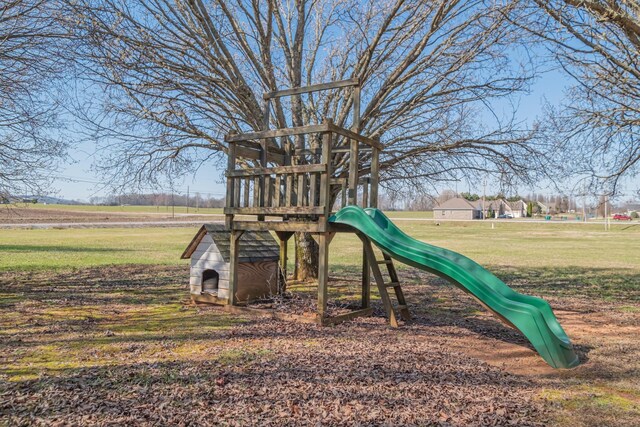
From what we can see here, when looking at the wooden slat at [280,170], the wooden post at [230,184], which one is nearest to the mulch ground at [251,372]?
the wooden post at [230,184]

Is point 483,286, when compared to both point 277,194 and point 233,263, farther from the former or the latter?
point 233,263

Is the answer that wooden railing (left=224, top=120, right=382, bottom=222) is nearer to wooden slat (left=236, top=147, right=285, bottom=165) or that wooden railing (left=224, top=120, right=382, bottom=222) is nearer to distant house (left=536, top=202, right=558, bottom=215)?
wooden slat (left=236, top=147, right=285, bottom=165)

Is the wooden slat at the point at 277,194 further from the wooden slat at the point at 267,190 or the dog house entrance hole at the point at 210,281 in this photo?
the dog house entrance hole at the point at 210,281

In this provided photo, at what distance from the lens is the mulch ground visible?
3721mm

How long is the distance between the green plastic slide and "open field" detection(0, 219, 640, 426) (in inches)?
12.0

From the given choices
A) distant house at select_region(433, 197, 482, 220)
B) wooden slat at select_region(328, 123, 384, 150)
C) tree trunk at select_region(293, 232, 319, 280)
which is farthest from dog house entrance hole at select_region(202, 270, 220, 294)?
distant house at select_region(433, 197, 482, 220)

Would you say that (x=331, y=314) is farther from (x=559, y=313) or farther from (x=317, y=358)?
(x=559, y=313)

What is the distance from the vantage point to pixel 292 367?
485 cm

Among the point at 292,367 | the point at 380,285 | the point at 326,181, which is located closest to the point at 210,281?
the point at 326,181

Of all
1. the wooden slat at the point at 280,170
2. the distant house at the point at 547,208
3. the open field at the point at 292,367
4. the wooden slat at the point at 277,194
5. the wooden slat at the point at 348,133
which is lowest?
the open field at the point at 292,367

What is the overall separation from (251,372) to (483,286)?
118 inches

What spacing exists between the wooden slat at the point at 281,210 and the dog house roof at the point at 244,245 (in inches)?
21.9

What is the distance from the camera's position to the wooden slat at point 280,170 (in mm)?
6961

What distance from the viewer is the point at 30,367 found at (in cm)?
478
